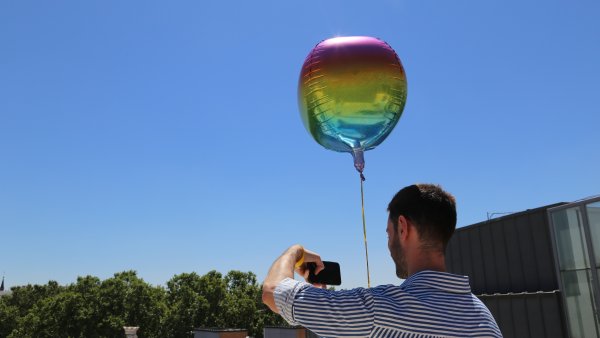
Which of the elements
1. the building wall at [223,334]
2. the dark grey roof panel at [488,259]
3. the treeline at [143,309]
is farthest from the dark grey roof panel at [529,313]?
the treeline at [143,309]

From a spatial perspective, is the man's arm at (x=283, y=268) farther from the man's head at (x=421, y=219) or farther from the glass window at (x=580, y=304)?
the glass window at (x=580, y=304)

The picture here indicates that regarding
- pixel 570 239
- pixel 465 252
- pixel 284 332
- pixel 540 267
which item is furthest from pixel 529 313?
pixel 284 332

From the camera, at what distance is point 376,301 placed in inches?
56.7

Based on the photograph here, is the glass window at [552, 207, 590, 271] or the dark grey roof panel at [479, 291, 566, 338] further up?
the glass window at [552, 207, 590, 271]

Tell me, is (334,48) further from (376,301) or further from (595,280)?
(595,280)

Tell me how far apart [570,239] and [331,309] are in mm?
12282

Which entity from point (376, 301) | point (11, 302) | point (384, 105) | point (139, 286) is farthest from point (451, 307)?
point (11, 302)

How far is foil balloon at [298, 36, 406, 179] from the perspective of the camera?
3.15 metres

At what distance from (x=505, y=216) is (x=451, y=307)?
1395 centimetres

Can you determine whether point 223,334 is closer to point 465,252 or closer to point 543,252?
point 465,252

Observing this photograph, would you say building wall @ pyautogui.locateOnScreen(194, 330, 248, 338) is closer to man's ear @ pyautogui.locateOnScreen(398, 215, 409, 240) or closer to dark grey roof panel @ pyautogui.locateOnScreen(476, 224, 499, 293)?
dark grey roof panel @ pyautogui.locateOnScreen(476, 224, 499, 293)

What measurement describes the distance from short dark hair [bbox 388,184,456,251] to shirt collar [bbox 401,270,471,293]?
0.37 feet

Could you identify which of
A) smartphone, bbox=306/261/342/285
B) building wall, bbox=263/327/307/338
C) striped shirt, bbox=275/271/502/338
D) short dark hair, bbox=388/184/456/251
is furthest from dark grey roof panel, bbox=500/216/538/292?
striped shirt, bbox=275/271/502/338

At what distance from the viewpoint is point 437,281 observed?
154 cm
